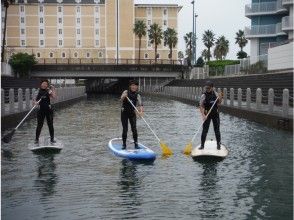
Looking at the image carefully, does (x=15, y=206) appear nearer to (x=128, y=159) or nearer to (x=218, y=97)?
(x=128, y=159)

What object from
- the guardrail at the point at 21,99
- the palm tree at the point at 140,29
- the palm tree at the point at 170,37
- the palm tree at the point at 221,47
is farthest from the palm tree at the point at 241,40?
the guardrail at the point at 21,99

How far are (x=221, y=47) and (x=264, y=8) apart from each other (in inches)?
2224

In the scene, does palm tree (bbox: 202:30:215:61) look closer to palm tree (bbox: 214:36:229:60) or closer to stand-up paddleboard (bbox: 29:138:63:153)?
palm tree (bbox: 214:36:229:60)

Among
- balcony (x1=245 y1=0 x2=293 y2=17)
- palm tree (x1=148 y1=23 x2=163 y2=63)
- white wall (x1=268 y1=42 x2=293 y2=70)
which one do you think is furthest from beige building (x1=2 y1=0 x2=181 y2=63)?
white wall (x1=268 y1=42 x2=293 y2=70)

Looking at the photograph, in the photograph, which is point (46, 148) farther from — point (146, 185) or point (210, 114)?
point (146, 185)

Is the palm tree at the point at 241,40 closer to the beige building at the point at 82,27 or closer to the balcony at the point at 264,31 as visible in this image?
the beige building at the point at 82,27

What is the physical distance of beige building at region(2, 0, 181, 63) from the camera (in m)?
144

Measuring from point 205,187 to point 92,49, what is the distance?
13956 centimetres

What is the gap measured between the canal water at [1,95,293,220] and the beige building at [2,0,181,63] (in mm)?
128642

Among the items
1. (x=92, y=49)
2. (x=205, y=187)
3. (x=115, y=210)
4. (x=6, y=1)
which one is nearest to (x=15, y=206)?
(x=115, y=210)

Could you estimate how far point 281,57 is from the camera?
45.2 m

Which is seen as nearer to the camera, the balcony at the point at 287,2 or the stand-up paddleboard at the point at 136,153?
the stand-up paddleboard at the point at 136,153

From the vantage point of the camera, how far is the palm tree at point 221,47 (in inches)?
5000

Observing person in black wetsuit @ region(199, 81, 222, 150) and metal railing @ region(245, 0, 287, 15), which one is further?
metal railing @ region(245, 0, 287, 15)
